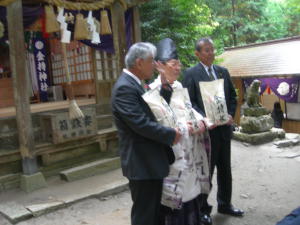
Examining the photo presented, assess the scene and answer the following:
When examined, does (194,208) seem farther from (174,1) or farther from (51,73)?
(51,73)

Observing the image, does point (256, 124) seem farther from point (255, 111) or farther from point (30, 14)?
point (30, 14)

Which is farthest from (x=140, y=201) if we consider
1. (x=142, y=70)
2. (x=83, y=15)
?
(x=83, y=15)

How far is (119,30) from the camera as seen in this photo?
Answer: 276 inches

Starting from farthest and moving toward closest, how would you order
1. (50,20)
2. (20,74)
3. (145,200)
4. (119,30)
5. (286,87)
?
1. (286,87)
2. (119,30)
3. (50,20)
4. (20,74)
5. (145,200)

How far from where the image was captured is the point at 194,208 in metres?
3.57

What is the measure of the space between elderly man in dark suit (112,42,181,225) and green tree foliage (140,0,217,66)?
665cm

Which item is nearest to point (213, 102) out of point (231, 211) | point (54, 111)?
point (231, 211)

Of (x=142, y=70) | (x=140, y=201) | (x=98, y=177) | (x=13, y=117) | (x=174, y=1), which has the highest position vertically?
(x=174, y=1)

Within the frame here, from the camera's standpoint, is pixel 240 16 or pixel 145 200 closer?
pixel 145 200

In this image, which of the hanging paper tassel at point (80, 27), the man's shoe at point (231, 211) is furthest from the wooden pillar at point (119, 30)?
the man's shoe at point (231, 211)

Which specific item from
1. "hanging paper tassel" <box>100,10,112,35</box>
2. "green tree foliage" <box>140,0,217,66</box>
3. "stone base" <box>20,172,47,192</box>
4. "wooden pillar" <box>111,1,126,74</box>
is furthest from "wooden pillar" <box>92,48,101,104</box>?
"stone base" <box>20,172,47,192</box>

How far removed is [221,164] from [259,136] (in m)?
4.95

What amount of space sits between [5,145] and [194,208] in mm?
4054

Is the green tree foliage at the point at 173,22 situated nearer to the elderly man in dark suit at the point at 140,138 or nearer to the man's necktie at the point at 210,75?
the man's necktie at the point at 210,75
